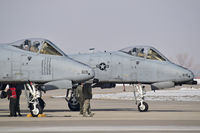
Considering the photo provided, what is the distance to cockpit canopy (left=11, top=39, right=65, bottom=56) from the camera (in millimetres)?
24922

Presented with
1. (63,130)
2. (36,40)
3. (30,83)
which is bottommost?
(63,130)

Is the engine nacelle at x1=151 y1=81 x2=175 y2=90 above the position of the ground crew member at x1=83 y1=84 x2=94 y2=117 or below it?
above

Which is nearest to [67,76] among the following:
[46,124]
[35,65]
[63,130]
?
[35,65]

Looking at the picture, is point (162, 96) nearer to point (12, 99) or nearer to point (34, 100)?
point (12, 99)

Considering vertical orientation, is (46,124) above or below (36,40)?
below

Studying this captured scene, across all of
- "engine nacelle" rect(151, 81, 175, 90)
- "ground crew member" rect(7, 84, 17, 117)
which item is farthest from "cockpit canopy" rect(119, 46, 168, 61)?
"ground crew member" rect(7, 84, 17, 117)

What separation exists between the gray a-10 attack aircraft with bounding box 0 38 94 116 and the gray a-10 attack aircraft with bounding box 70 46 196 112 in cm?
540

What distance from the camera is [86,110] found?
24.1 meters

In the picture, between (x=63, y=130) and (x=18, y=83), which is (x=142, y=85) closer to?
(x=18, y=83)

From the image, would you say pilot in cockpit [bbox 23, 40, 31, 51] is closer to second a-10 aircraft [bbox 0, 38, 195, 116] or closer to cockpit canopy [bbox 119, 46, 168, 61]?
second a-10 aircraft [bbox 0, 38, 195, 116]

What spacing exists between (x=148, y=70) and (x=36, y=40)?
6.85m

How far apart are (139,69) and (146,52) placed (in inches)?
49.7

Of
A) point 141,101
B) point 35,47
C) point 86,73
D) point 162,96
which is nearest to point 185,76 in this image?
point 141,101

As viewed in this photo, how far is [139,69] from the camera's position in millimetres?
29172
